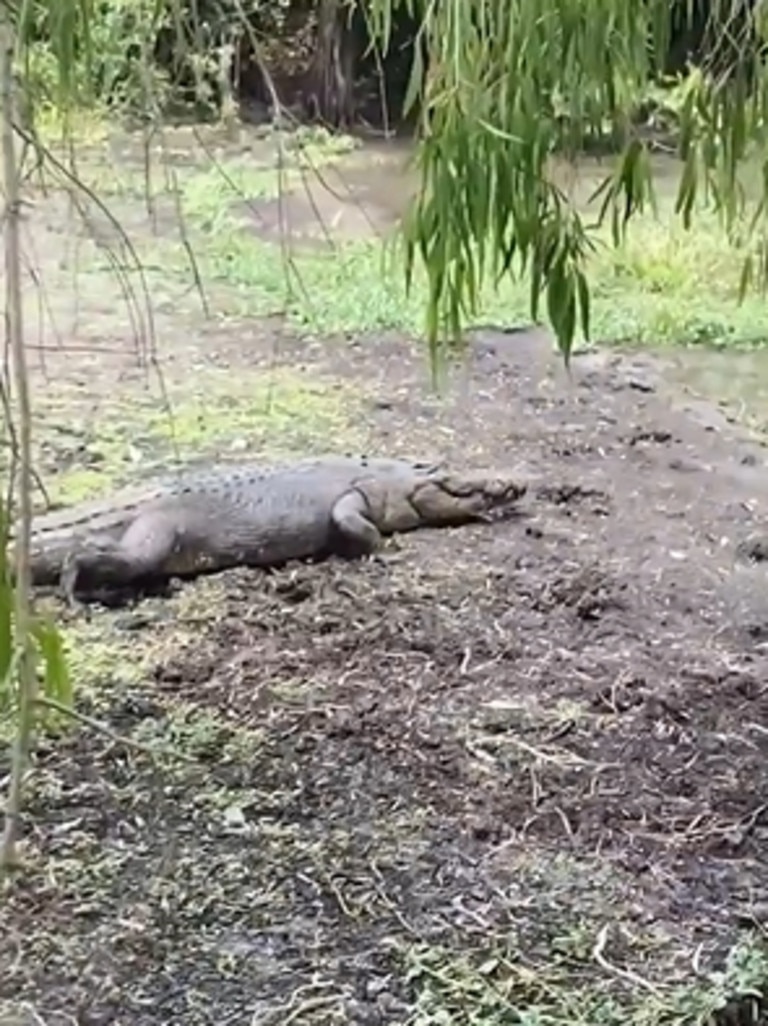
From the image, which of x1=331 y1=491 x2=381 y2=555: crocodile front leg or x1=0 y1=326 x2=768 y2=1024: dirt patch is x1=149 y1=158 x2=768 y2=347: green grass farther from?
x1=0 y1=326 x2=768 y2=1024: dirt patch

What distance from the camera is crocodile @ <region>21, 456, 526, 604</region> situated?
127 inches

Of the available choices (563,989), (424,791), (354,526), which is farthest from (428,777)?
(354,526)

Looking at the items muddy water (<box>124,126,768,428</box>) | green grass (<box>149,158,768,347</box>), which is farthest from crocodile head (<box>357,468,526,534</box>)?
green grass (<box>149,158,768,347</box>)

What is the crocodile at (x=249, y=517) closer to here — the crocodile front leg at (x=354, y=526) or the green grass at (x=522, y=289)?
the crocodile front leg at (x=354, y=526)

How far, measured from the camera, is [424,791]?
8.34 feet

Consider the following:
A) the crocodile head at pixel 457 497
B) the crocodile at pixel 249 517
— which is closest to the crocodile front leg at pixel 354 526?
the crocodile at pixel 249 517

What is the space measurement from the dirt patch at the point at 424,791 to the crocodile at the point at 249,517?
7 cm

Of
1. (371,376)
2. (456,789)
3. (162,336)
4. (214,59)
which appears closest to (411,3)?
(214,59)

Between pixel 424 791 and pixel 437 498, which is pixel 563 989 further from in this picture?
pixel 437 498

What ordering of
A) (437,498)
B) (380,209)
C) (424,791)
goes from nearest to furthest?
1. (424,791)
2. (437,498)
3. (380,209)

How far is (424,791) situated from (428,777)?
42 mm

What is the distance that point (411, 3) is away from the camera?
2197 millimetres

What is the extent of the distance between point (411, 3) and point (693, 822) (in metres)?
1.09

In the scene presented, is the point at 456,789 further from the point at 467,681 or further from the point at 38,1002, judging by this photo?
the point at 38,1002
